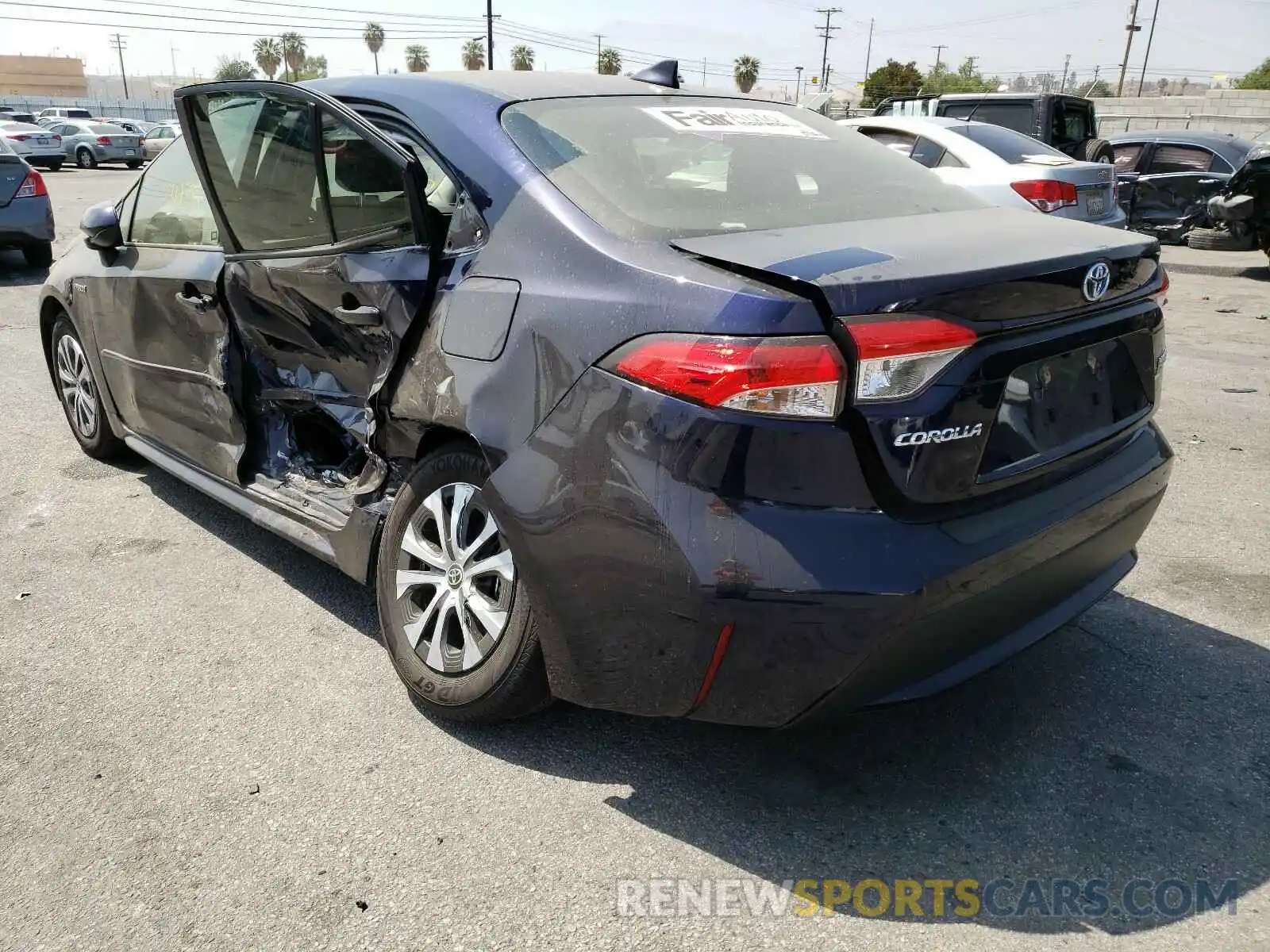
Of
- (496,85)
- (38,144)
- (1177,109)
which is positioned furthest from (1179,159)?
(38,144)

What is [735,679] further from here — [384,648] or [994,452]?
[384,648]

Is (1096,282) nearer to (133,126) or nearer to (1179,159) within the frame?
(1179,159)

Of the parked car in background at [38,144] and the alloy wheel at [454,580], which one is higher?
the alloy wheel at [454,580]

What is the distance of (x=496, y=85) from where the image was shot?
118 inches

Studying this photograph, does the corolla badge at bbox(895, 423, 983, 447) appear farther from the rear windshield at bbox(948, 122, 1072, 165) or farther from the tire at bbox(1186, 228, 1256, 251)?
the tire at bbox(1186, 228, 1256, 251)

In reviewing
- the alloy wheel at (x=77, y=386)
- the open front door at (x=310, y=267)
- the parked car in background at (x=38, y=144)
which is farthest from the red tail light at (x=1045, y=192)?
the parked car in background at (x=38, y=144)

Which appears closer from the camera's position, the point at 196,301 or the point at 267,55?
the point at 196,301

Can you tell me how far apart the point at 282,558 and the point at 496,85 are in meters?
2.02

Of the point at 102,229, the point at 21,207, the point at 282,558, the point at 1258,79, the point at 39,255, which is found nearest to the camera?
the point at 282,558

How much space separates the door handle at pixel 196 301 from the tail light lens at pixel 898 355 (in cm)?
248

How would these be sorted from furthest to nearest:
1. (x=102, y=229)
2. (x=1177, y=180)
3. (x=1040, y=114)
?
(x=1177, y=180) → (x=1040, y=114) → (x=102, y=229)

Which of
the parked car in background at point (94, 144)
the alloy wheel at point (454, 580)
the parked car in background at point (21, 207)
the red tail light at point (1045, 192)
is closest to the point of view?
the alloy wheel at point (454, 580)

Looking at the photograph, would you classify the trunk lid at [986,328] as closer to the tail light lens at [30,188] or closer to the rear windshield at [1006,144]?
the rear windshield at [1006,144]

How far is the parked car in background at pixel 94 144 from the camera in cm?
3225
